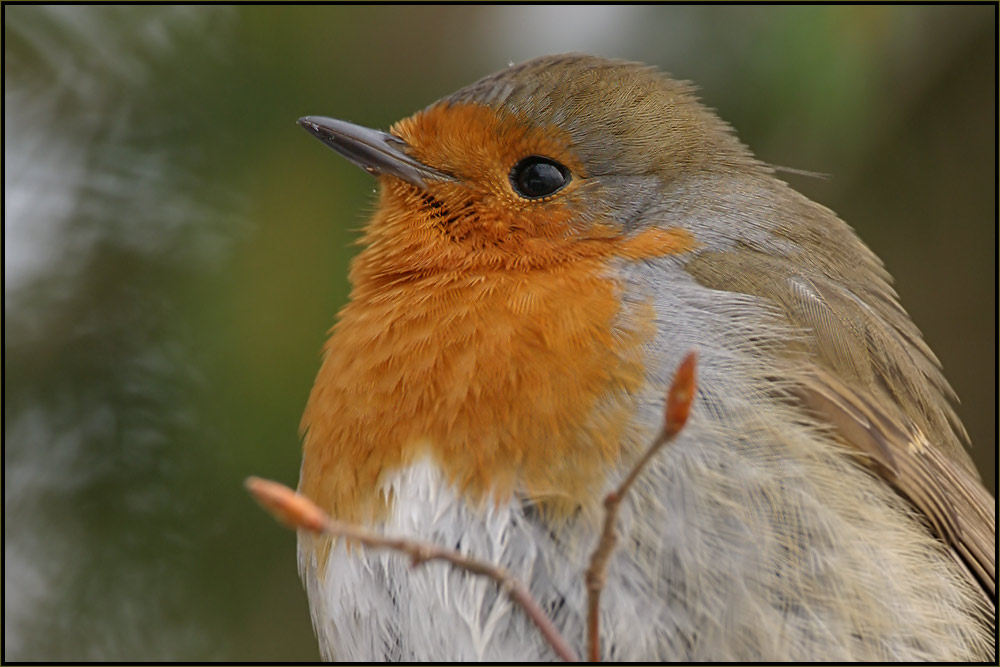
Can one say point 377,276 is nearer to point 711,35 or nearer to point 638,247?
point 638,247

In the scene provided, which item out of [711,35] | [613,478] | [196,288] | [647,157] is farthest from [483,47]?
[613,478]

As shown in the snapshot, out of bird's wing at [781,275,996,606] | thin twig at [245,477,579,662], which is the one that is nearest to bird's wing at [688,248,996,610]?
bird's wing at [781,275,996,606]

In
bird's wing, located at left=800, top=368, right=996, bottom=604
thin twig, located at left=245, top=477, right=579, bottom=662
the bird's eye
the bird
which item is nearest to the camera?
thin twig, located at left=245, top=477, right=579, bottom=662

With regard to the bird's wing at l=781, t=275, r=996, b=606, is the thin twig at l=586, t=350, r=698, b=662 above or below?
above

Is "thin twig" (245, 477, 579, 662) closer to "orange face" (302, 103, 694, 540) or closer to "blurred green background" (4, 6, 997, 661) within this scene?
"orange face" (302, 103, 694, 540)

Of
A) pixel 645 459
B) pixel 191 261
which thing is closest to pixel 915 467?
pixel 645 459

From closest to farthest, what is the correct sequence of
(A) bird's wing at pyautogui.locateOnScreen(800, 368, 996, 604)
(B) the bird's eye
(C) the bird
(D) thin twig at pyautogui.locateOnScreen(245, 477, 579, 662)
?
(D) thin twig at pyautogui.locateOnScreen(245, 477, 579, 662) < (C) the bird < (A) bird's wing at pyautogui.locateOnScreen(800, 368, 996, 604) < (B) the bird's eye

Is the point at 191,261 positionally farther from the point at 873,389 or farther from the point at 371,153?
the point at 873,389
